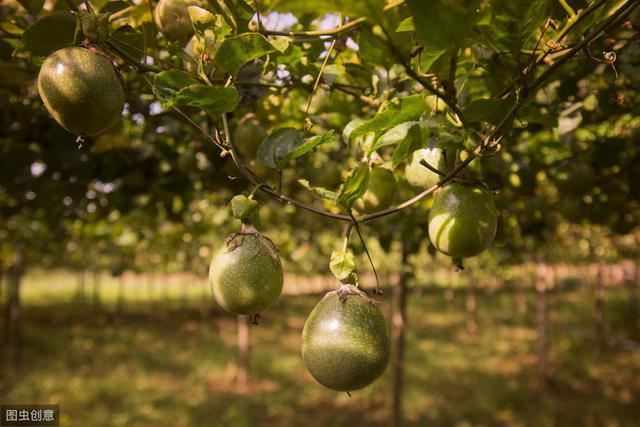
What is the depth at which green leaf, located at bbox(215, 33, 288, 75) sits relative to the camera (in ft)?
2.91

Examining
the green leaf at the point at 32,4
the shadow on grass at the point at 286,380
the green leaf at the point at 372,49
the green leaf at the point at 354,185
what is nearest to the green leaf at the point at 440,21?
the green leaf at the point at 372,49

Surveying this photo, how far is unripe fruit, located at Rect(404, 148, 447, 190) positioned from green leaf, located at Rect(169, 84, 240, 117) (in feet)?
1.74

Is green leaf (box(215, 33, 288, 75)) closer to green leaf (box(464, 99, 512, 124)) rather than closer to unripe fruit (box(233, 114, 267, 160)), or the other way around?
green leaf (box(464, 99, 512, 124))

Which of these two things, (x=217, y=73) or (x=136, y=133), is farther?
(x=136, y=133)

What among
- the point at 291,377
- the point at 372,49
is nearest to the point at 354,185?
the point at 372,49

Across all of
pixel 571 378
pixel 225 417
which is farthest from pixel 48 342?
pixel 571 378

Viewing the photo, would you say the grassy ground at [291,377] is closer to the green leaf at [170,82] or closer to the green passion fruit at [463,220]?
the green passion fruit at [463,220]

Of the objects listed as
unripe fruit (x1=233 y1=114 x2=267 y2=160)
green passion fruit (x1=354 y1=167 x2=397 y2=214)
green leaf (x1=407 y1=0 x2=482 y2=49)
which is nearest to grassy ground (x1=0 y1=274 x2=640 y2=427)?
unripe fruit (x1=233 y1=114 x2=267 y2=160)

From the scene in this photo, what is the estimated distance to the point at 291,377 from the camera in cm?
1036

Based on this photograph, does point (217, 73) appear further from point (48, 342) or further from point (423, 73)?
point (48, 342)

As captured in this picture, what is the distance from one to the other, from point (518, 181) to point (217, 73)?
5.16 ft

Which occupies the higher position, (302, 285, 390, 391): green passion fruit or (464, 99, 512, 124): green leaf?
(464, 99, 512, 124): green leaf

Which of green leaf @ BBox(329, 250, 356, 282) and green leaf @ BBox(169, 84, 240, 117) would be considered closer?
green leaf @ BBox(169, 84, 240, 117)

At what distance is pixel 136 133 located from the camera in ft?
8.49
